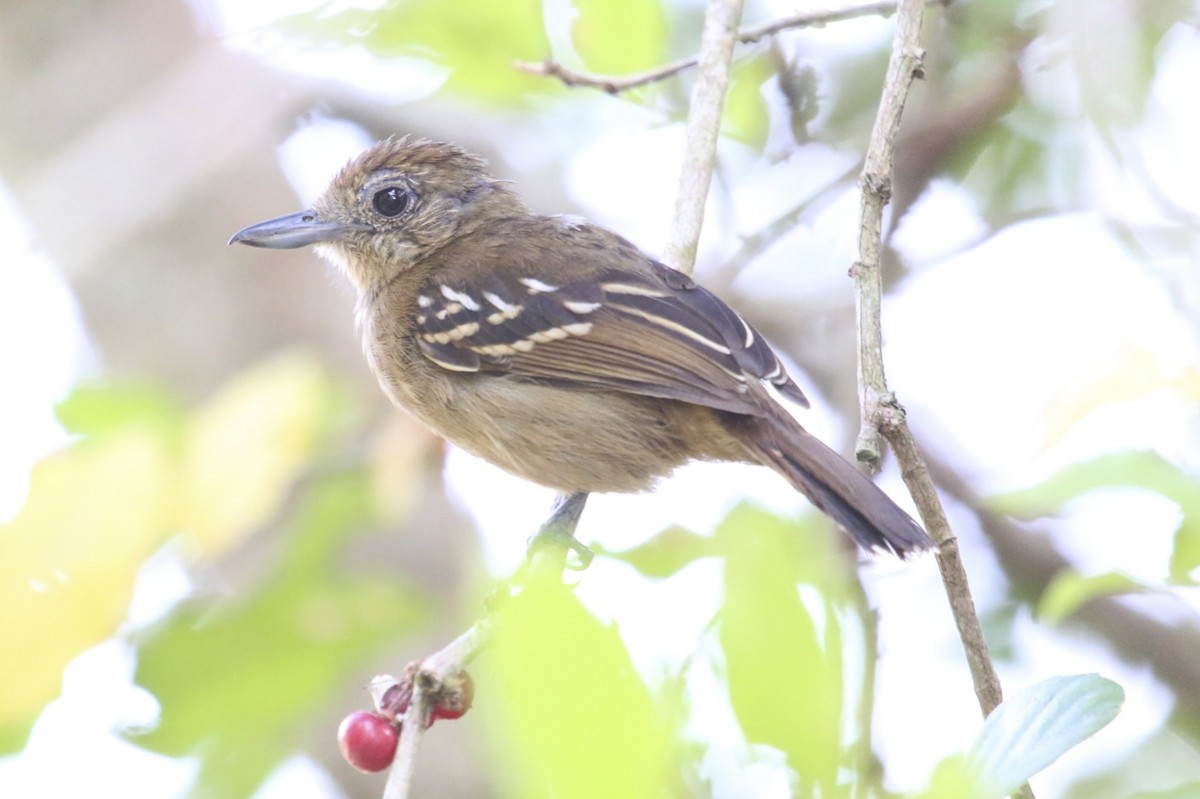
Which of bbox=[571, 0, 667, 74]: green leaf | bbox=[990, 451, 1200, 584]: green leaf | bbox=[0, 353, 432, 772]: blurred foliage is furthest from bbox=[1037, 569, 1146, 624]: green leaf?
bbox=[571, 0, 667, 74]: green leaf

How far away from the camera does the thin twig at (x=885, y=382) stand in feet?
6.73

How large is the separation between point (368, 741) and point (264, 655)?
64 centimetres

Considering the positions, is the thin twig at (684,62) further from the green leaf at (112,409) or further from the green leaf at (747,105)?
the green leaf at (112,409)

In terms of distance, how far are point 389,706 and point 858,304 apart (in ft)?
3.91

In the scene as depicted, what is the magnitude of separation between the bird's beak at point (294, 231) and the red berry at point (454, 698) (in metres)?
2.02

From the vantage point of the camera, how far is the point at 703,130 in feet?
10.6

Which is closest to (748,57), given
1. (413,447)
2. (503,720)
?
(413,447)

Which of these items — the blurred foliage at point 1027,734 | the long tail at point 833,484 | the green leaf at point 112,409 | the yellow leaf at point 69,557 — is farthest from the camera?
the green leaf at point 112,409

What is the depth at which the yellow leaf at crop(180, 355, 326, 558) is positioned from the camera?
3080 mm

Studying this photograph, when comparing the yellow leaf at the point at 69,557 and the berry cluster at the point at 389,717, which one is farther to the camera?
A: the yellow leaf at the point at 69,557

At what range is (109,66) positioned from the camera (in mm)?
5508

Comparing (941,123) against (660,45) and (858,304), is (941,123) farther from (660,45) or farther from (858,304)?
(858,304)

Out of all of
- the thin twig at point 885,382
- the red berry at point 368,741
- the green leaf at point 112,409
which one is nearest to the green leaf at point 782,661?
the thin twig at point 885,382

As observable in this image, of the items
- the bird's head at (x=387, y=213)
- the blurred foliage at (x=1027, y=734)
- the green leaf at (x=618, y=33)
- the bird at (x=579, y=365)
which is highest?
the bird's head at (x=387, y=213)
